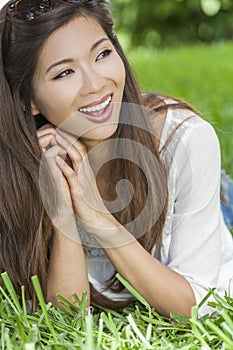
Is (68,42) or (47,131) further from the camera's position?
(47,131)

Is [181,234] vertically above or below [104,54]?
below

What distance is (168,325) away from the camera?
238 cm

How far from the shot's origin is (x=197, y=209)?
2580mm

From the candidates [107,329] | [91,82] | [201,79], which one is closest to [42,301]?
[107,329]

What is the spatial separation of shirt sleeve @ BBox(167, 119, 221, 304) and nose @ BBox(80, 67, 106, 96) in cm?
37

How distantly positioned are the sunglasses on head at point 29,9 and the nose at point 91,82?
0.63 feet

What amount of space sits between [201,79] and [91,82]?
4.22 m

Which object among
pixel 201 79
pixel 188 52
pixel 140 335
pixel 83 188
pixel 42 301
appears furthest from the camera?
pixel 188 52

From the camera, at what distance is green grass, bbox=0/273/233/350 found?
2.12 m

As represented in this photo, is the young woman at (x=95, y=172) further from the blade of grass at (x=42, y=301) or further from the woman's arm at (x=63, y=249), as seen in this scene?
the blade of grass at (x=42, y=301)

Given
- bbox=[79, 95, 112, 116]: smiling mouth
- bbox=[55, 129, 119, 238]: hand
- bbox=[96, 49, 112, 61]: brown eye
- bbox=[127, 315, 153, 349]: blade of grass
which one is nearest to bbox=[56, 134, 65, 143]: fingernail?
bbox=[55, 129, 119, 238]: hand

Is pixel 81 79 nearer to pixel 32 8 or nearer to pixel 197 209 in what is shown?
pixel 32 8

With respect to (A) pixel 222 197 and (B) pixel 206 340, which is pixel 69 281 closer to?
(B) pixel 206 340

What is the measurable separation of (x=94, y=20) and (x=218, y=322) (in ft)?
2.92
